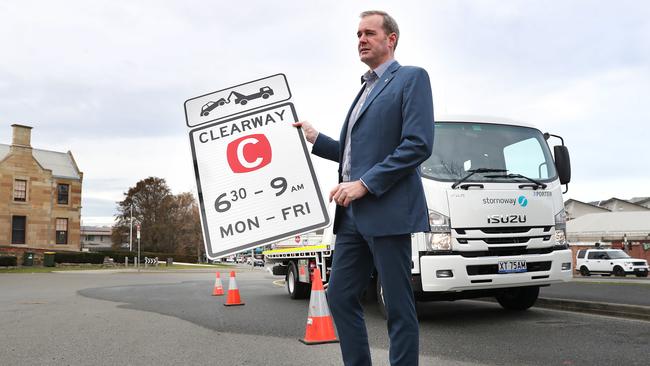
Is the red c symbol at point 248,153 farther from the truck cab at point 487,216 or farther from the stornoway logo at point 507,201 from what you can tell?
the stornoway logo at point 507,201

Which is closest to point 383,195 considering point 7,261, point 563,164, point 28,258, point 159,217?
point 563,164

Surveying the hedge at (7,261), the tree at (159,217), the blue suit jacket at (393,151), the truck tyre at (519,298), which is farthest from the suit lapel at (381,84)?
the tree at (159,217)

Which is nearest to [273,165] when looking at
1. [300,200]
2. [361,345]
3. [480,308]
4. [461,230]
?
[300,200]

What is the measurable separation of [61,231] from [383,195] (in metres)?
44.1

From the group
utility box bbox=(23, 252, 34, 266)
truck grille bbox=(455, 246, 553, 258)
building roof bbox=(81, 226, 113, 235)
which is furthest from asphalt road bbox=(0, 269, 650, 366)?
building roof bbox=(81, 226, 113, 235)

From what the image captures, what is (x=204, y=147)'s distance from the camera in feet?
10.5

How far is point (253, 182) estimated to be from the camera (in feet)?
10.3

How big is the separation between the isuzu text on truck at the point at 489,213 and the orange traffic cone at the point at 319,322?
968 mm

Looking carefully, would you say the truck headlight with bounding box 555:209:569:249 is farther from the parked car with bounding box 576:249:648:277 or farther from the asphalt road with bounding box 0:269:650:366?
the parked car with bounding box 576:249:648:277

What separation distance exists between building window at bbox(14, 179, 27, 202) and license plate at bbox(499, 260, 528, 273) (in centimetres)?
4116

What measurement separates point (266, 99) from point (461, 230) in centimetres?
363

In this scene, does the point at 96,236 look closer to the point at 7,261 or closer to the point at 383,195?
the point at 7,261

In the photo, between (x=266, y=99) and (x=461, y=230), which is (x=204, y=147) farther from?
(x=461, y=230)

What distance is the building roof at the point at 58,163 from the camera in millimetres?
42625
